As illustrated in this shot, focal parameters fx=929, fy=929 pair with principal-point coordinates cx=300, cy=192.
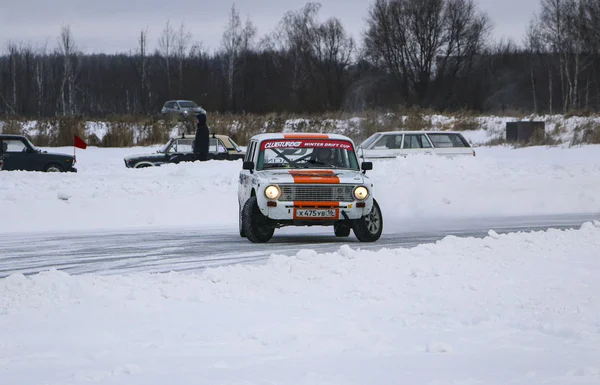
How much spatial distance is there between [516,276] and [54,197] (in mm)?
11679

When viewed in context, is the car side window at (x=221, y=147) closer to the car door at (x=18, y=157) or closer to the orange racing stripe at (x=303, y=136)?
the car door at (x=18, y=157)

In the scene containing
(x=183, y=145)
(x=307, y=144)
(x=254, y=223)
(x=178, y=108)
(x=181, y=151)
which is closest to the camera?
(x=254, y=223)

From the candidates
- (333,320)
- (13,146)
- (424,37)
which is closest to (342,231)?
(333,320)

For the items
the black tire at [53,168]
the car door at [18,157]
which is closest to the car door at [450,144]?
the black tire at [53,168]

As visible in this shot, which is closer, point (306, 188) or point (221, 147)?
point (306, 188)

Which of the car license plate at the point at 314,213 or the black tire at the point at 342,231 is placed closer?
the car license plate at the point at 314,213

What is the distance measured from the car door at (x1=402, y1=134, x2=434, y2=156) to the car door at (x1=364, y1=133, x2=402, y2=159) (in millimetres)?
173

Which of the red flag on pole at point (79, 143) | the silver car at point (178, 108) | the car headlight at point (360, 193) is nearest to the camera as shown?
the car headlight at point (360, 193)

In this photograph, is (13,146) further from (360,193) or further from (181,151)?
(360,193)

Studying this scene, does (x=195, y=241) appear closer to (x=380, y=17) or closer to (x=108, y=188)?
(x=108, y=188)

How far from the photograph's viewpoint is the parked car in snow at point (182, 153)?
26.9 meters

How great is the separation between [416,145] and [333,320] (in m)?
19.8

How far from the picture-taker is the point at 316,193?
509 inches

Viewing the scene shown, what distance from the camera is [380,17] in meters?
75.8
